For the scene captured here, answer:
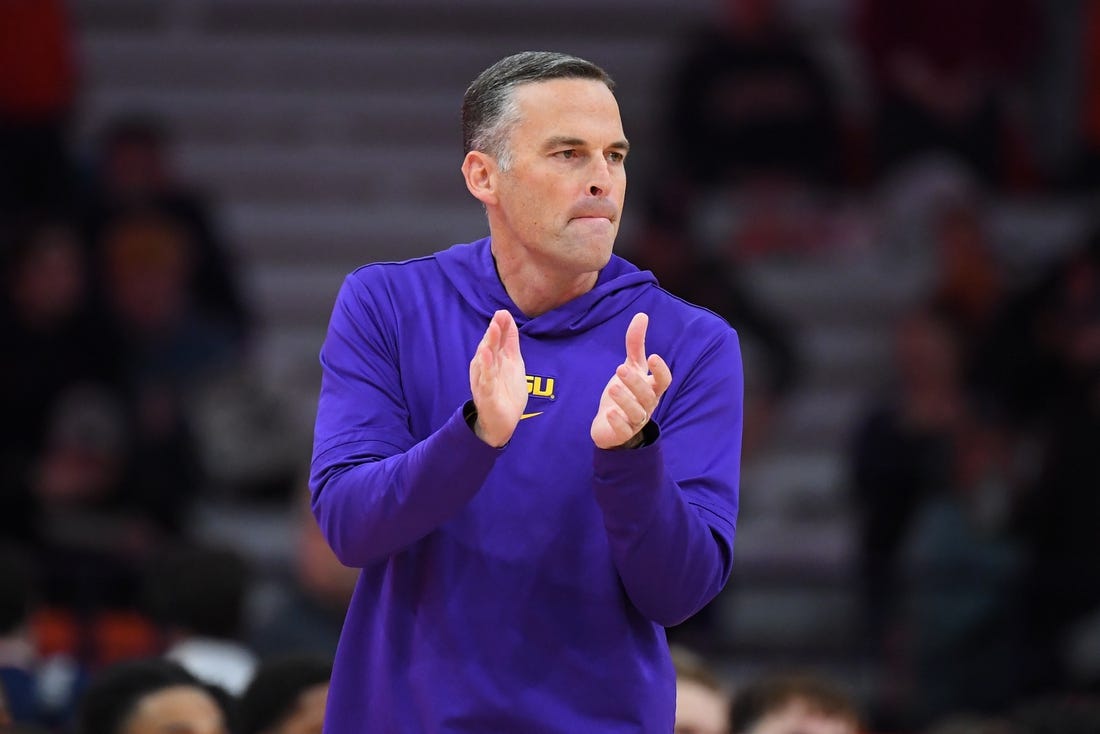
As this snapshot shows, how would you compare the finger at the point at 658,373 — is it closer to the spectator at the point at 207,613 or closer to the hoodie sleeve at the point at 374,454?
the hoodie sleeve at the point at 374,454

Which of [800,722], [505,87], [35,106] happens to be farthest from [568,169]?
[35,106]

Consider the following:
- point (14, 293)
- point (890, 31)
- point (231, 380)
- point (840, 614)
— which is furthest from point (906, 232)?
point (14, 293)

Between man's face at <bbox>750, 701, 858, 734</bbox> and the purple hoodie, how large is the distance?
2.03 m

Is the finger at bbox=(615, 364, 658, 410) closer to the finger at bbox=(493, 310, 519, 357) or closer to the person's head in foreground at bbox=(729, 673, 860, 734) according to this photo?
the finger at bbox=(493, 310, 519, 357)

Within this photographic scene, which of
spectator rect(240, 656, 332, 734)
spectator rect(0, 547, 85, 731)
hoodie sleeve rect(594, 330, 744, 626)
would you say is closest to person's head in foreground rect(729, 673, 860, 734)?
spectator rect(240, 656, 332, 734)

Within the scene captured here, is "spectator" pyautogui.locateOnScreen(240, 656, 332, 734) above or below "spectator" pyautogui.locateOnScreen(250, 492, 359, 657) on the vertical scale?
above

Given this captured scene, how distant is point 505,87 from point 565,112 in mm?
109

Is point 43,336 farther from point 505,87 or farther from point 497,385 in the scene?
point 497,385

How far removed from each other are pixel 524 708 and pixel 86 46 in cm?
849

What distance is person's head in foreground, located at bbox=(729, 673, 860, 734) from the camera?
16.1 ft

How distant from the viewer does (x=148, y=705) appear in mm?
4605

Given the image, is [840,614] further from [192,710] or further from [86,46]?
[86,46]

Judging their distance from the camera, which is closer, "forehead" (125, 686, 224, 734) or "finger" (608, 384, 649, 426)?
"finger" (608, 384, 649, 426)

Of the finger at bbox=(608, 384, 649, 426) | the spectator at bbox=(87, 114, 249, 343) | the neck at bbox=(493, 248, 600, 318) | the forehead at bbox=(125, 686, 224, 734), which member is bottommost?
the forehead at bbox=(125, 686, 224, 734)
